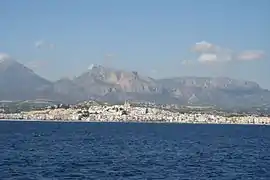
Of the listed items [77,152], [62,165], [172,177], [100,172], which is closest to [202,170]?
[172,177]

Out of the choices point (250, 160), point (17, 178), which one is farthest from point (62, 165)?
point (250, 160)

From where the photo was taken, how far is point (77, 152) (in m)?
92.1

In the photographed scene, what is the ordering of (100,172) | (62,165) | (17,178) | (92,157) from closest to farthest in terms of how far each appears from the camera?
1. (17,178)
2. (100,172)
3. (62,165)
4. (92,157)

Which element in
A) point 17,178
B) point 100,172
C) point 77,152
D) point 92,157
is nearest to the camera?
point 17,178

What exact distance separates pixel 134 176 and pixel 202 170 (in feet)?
34.6

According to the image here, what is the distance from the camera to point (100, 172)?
64188 mm

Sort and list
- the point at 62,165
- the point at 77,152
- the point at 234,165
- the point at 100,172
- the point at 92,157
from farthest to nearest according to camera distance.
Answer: the point at 77,152
the point at 92,157
the point at 234,165
the point at 62,165
the point at 100,172

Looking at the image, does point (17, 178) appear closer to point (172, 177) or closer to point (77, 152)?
point (172, 177)

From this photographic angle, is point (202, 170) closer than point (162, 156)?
Yes

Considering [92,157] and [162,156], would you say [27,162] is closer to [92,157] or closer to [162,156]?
[92,157]

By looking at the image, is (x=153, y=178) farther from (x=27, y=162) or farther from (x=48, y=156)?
(x=48, y=156)

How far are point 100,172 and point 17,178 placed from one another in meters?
9.99

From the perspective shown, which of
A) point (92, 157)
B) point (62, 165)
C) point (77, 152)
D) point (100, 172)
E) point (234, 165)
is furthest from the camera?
point (77, 152)

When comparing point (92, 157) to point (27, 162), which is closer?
point (27, 162)
